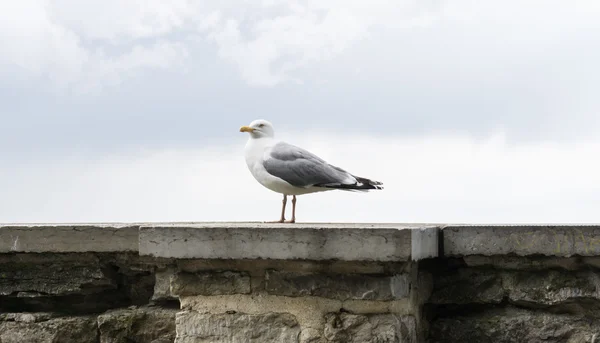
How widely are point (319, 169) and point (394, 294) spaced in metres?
1.97

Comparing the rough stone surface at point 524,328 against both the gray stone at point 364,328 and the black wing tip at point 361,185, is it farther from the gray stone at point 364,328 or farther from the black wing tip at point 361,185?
the black wing tip at point 361,185

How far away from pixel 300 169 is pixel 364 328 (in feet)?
6.41


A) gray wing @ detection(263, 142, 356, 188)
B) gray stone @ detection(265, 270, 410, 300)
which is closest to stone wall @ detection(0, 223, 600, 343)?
gray stone @ detection(265, 270, 410, 300)

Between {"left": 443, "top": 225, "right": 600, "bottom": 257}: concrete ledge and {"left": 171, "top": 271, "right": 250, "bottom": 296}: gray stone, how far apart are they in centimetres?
104

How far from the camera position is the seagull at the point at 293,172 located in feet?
17.4

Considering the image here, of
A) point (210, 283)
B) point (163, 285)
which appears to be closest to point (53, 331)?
point (163, 285)

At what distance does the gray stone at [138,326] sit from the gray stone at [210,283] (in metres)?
0.29

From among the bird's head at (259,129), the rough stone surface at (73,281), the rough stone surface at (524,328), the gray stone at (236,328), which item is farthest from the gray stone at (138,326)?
the bird's head at (259,129)

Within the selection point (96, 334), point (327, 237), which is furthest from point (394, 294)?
point (96, 334)

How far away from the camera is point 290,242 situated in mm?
3469

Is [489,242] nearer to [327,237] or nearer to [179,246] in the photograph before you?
[327,237]

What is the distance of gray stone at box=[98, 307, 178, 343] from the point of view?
13.0ft

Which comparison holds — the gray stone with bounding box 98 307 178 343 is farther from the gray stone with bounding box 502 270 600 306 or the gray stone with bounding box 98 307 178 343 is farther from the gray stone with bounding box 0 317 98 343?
the gray stone with bounding box 502 270 600 306

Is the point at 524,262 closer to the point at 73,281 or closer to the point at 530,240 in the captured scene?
the point at 530,240
